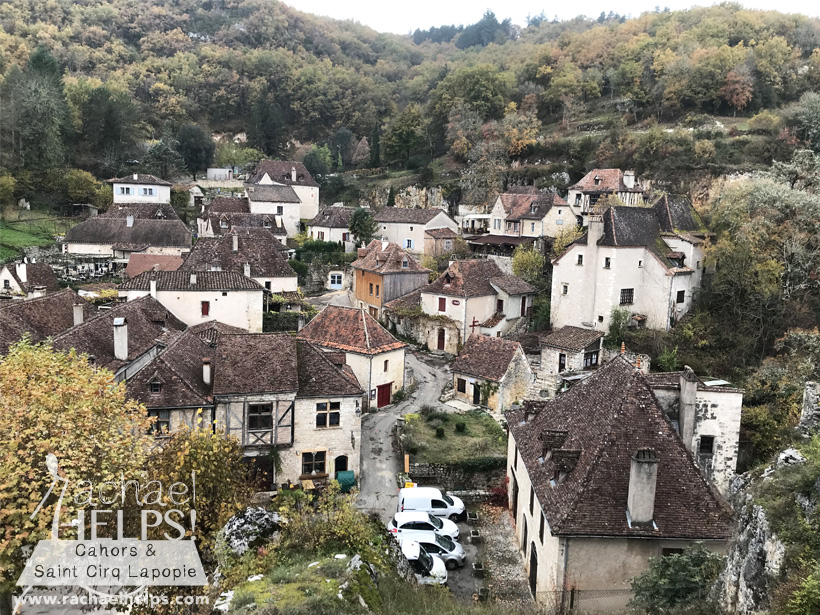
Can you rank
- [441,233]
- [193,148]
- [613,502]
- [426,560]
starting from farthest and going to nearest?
[193,148] < [441,233] < [426,560] < [613,502]

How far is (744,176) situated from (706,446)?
38.6 m

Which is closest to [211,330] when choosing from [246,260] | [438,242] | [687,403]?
[246,260]

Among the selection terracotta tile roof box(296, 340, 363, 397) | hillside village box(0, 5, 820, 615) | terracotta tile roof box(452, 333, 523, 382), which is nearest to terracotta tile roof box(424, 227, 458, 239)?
hillside village box(0, 5, 820, 615)

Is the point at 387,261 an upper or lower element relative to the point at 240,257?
lower

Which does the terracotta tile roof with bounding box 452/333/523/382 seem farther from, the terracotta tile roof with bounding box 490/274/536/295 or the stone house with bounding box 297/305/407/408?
the terracotta tile roof with bounding box 490/274/536/295

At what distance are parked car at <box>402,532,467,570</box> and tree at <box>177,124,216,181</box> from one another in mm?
77230

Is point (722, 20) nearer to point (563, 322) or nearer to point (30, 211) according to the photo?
point (563, 322)

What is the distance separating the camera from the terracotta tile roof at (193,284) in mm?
36250

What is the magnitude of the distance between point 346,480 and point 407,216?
40.0m

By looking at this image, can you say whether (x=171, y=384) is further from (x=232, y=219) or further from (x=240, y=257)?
(x=232, y=219)

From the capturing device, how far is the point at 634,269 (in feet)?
125

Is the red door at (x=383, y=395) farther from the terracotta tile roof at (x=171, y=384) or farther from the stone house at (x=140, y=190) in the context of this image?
the stone house at (x=140, y=190)

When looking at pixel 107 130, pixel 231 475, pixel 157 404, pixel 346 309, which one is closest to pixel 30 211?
pixel 107 130

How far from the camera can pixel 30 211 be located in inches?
2564
